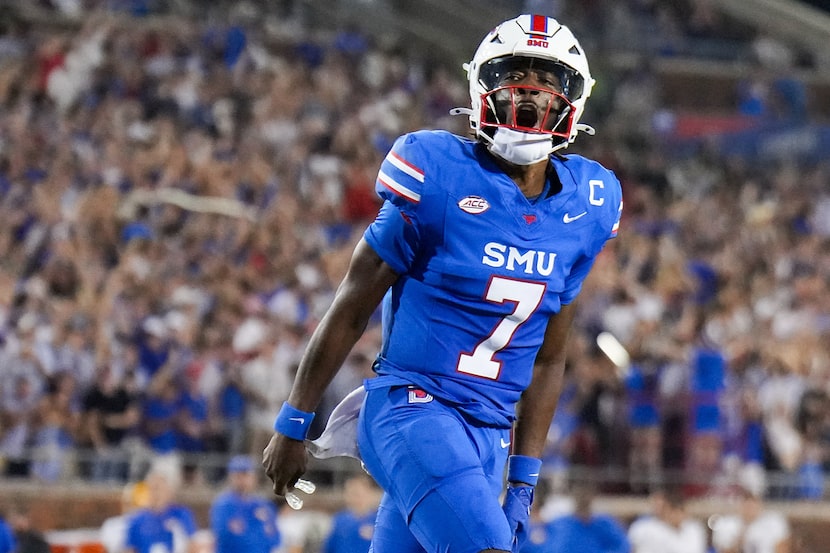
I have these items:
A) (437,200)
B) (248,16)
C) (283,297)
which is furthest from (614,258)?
(437,200)

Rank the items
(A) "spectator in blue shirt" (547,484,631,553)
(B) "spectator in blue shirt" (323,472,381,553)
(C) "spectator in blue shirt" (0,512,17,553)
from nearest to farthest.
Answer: (C) "spectator in blue shirt" (0,512,17,553)
(B) "spectator in blue shirt" (323,472,381,553)
(A) "spectator in blue shirt" (547,484,631,553)

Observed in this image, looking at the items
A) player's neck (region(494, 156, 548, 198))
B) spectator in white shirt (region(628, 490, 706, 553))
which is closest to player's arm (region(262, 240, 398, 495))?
player's neck (region(494, 156, 548, 198))

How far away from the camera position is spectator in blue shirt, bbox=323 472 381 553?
366 inches

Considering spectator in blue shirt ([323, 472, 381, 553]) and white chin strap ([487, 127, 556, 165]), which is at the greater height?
white chin strap ([487, 127, 556, 165])

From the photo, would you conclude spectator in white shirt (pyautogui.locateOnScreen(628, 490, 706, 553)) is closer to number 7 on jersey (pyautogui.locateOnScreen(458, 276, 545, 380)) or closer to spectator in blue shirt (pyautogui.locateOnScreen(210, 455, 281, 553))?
spectator in blue shirt (pyautogui.locateOnScreen(210, 455, 281, 553))

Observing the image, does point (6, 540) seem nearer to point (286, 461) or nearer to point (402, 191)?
point (286, 461)

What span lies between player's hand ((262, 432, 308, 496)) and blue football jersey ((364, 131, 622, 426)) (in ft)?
1.07

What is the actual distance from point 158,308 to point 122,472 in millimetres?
1168

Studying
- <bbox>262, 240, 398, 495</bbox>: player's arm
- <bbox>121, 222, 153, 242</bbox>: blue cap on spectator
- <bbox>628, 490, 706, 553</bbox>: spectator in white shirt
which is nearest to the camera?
<bbox>262, 240, 398, 495</bbox>: player's arm

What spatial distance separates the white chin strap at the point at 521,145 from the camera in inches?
162

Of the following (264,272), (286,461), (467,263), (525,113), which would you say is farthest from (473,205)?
(264,272)

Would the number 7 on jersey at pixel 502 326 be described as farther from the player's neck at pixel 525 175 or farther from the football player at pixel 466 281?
the player's neck at pixel 525 175

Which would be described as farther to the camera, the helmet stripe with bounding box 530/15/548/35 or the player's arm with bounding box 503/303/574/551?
the player's arm with bounding box 503/303/574/551

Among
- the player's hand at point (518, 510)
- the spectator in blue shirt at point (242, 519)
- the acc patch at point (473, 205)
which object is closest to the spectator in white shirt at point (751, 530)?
the spectator in blue shirt at point (242, 519)
